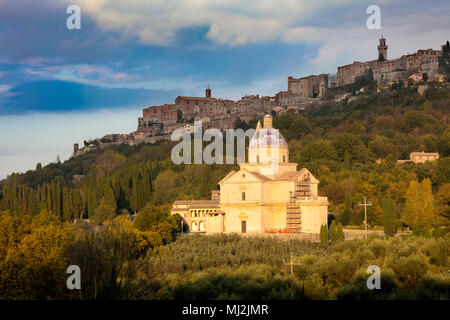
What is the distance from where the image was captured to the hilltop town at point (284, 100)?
125 m

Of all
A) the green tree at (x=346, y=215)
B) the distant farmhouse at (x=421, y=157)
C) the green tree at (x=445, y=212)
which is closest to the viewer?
the green tree at (x=445, y=212)

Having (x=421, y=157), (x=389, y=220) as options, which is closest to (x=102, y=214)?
(x=389, y=220)

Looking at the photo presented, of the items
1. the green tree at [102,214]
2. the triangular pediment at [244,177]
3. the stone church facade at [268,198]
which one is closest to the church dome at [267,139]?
the stone church facade at [268,198]

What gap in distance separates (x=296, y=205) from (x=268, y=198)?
2.41 meters

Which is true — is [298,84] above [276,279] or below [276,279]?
above

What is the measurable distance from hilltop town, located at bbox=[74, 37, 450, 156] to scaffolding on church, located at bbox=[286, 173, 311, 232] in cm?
6765

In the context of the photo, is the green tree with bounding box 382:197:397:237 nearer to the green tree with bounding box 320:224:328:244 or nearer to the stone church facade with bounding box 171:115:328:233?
the green tree with bounding box 320:224:328:244

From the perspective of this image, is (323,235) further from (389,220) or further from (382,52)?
(382,52)

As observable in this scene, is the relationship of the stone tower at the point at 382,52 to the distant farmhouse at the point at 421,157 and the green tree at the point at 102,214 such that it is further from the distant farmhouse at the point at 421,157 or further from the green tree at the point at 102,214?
the green tree at the point at 102,214

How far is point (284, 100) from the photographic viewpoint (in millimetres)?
138750
